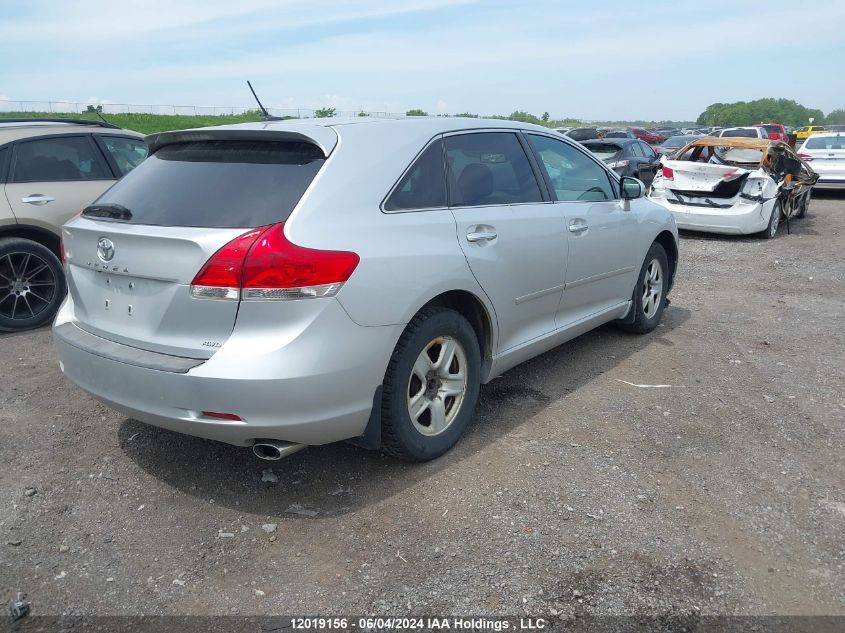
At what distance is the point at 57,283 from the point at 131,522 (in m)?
3.78

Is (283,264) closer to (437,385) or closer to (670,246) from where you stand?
(437,385)

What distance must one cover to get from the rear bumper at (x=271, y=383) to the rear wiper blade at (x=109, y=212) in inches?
24.6

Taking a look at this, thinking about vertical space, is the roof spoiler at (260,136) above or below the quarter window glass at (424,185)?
above

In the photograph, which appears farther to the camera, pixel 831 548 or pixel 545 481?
pixel 545 481

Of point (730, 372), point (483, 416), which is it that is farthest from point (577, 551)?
point (730, 372)

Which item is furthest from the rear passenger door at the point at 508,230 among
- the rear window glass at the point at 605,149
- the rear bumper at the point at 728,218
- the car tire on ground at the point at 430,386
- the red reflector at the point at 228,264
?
the rear window glass at the point at 605,149

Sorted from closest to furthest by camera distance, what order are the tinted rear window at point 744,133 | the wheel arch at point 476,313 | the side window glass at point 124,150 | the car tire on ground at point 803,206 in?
the wheel arch at point 476,313 → the side window glass at point 124,150 → the car tire on ground at point 803,206 → the tinted rear window at point 744,133

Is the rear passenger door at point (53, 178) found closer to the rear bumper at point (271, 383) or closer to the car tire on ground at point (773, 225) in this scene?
the rear bumper at point (271, 383)

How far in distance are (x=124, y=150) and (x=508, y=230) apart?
4711 mm

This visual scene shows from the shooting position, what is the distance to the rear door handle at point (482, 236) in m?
3.64

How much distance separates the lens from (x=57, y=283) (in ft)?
20.3

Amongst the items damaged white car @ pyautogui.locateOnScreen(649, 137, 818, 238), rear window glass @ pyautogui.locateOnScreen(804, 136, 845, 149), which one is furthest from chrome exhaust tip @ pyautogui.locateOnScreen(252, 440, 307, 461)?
rear window glass @ pyautogui.locateOnScreen(804, 136, 845, 149)

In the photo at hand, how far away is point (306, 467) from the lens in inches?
142

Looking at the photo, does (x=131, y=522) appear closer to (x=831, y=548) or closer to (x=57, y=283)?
(x=831, y=548)
